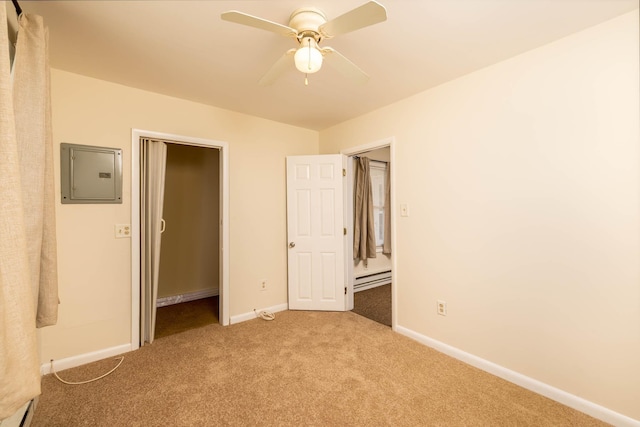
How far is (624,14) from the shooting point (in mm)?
1531

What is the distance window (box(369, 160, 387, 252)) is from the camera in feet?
15.3

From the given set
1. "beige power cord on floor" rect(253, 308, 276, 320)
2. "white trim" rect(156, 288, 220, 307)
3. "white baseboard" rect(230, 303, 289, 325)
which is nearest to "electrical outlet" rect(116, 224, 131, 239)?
"white baseboard" rect(230, 303, 289, 325)

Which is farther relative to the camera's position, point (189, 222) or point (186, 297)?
point (189, 222)

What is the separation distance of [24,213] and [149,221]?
1.42m

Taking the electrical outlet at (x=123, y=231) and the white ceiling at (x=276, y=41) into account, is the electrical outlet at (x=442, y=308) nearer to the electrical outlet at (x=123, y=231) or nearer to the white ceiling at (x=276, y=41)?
the white ceiling at (x=276, y=41)

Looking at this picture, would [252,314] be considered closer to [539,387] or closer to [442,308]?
[442,308]

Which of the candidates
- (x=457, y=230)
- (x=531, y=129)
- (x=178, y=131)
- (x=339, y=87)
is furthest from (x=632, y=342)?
(x=178, y=131)

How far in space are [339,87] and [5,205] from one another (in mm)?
2257

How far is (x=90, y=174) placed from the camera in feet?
7.28

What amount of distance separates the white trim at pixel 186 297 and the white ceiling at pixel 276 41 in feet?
9.02

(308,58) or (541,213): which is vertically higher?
(308,58)

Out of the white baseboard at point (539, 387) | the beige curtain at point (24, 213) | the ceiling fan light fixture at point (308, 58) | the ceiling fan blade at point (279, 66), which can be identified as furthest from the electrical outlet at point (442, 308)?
the beige curtain at point (24, 213)

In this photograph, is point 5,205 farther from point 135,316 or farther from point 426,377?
point 426,377

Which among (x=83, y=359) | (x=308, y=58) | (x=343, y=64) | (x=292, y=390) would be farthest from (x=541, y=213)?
(x=83, y=359)
